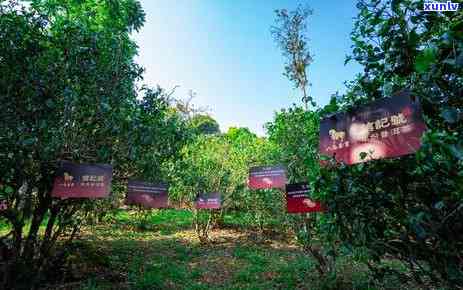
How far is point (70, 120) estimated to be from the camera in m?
5.28

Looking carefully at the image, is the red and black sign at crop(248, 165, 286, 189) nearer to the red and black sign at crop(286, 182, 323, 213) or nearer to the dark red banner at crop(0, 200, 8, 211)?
the red and black sign at crop(286, 182, 323, 213)

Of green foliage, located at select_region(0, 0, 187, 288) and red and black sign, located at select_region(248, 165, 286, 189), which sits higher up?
green foliage, located at select_region(0, 0, 187, 288)

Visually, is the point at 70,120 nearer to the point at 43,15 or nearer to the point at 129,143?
the point at 129,143

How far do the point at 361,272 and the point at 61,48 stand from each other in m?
8.74

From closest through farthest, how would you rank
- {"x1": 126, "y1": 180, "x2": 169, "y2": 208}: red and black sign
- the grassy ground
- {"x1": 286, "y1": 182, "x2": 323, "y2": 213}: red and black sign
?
{"x1": 286, "y1": 182, "x2": 323, "y2": 213}: red and black sign < {"x1": 126, "y1": 180, "x2": 169, "y2": 208}: red and black sign < the grassy ground

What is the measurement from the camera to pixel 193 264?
391 inches

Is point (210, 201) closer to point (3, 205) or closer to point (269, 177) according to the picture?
point (269, 177)

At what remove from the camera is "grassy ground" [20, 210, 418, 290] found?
295 inches

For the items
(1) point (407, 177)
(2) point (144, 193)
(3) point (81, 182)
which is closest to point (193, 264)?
(2) point (144, 193)

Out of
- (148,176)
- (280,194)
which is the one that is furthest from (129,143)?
(280,194)

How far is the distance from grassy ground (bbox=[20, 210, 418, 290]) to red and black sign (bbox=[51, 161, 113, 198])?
2849mm

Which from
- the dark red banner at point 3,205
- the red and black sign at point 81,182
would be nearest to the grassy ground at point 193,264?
the dark red banner at point 3,205

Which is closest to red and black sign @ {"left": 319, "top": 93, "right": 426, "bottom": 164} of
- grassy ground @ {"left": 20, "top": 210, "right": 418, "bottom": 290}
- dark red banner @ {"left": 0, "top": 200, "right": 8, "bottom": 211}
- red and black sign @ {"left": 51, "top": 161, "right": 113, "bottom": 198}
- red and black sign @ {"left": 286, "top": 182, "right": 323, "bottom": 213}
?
grassy ground @ {"left": 20, "top": 210, "right": 418, "bottom": 290}

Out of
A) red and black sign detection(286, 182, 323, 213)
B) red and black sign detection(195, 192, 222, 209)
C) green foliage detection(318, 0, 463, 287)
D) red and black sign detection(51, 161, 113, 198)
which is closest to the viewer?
green foliage detection(318, 0, 463, 287)
